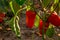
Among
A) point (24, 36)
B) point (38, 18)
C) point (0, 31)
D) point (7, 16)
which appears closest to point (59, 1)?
point (38, 18)

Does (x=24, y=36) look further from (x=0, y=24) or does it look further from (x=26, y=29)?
(x=0, y=24)

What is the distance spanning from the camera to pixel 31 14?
1147 mm

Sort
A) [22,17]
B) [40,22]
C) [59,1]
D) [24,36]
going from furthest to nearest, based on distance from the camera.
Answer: [22,17] → [24,36] → [40,22] → [59,1]

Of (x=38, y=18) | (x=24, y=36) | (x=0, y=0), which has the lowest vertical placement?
(x=24, y=36)

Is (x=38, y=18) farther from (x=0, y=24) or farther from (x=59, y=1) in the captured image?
(x=0, y=24)

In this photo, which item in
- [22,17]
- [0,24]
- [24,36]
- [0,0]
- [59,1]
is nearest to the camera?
[59,1]

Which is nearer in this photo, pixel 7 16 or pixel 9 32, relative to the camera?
pixel 9 32

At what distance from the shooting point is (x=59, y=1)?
1.09 metres

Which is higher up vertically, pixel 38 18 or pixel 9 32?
pixel 38 18

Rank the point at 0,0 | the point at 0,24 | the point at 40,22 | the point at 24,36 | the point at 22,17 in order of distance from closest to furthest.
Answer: the point at 40,22 → the point at 0,0 → the point at 24,36 → the point at 0,24 → the point at 22,17

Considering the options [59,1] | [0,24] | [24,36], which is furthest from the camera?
[0,24]

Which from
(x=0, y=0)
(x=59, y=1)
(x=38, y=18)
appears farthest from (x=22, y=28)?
(x=59, y=1)

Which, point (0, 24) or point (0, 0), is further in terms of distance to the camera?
point (0, 24)

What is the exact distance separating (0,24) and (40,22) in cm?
90
